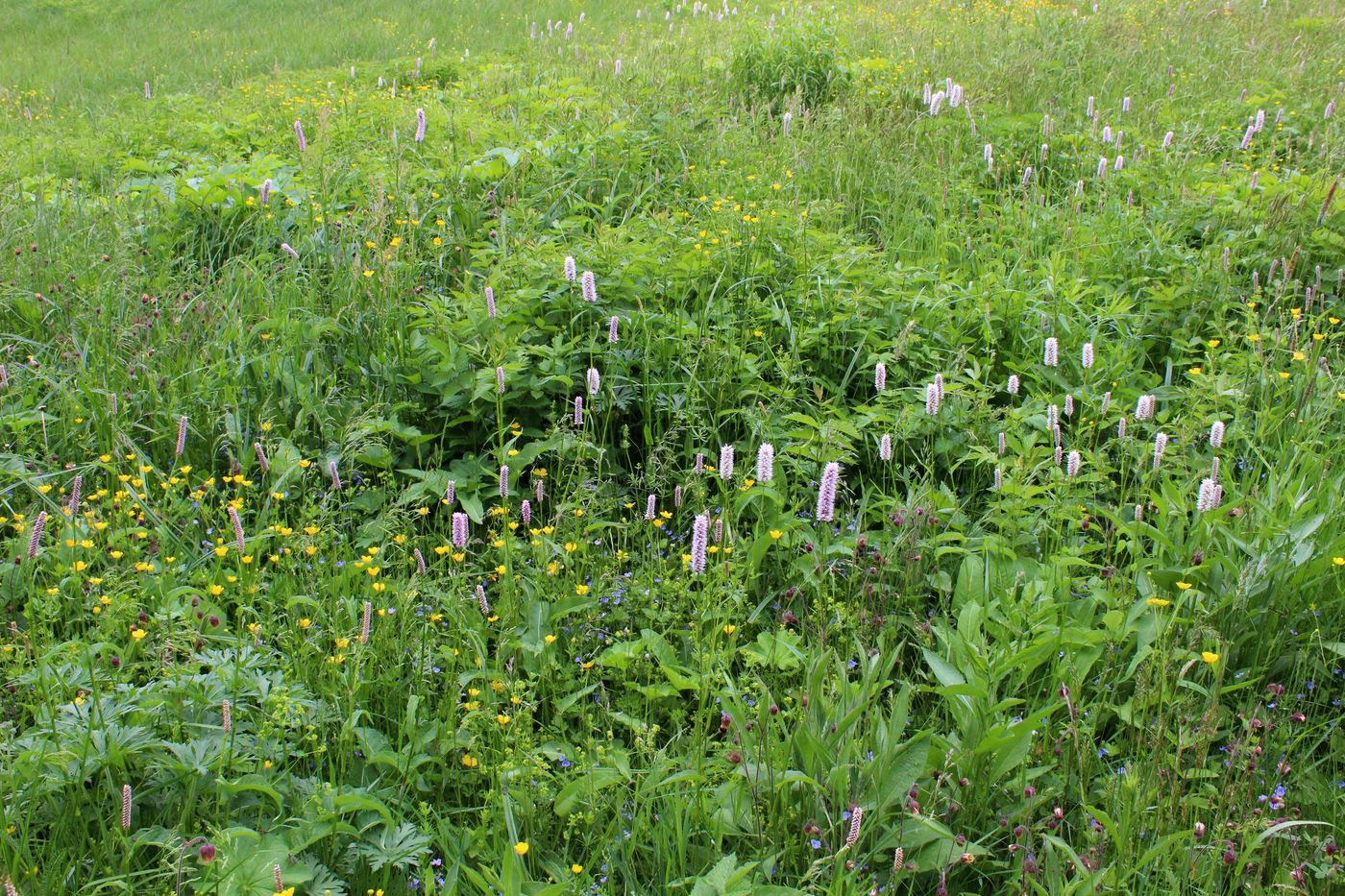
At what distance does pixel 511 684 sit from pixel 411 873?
0.47 m

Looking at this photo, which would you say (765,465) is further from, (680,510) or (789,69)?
(789,69)

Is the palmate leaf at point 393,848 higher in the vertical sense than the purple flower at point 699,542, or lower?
lower

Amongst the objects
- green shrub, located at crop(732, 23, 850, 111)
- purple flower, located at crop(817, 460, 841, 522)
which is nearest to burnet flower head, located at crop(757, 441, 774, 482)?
purple flower, located at crop(817, 460, 841, 522)

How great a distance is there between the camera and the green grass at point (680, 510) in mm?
2094

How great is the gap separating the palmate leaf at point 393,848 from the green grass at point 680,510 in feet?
0.04

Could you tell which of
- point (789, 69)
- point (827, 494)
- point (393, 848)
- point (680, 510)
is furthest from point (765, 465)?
point (789, 69)

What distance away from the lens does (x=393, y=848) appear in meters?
2.04

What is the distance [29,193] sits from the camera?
18.8 ft

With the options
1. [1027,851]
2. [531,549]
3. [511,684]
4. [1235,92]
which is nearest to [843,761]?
[1027,851]

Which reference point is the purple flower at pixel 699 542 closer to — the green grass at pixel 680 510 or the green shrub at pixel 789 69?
the green grass at pixel 680 510

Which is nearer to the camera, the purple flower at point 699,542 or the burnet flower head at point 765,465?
the purple flower at point 699,542

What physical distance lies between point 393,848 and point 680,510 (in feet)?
5.16

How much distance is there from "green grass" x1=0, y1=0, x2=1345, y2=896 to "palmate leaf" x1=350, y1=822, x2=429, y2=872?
0.04ft

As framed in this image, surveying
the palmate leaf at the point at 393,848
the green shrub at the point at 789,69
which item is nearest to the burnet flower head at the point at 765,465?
the palmate leaf at the point at 393,848
